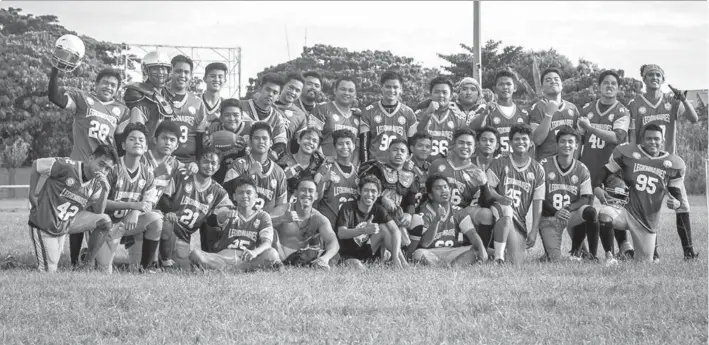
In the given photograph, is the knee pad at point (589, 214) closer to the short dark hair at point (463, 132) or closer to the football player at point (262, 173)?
the short dark hair at point (463, 132)

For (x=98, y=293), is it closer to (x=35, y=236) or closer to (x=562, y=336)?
(x=35, y=236)

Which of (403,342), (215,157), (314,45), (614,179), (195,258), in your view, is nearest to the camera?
(403,342)

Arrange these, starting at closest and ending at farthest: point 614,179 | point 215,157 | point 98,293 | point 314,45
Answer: point 98,293, point 215,157, point 614,179, point 314,45

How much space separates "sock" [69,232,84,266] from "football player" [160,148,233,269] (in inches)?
35.8

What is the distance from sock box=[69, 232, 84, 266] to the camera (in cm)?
811

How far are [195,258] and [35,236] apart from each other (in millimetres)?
1577

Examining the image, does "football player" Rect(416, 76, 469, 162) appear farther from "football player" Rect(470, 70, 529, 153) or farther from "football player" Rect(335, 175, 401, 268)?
"football player" Rect(335, 175, 401, 268)

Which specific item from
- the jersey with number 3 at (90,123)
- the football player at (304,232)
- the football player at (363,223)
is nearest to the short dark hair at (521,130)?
the football player at (363,223)

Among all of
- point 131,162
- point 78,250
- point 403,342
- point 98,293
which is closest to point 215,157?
point 131,162

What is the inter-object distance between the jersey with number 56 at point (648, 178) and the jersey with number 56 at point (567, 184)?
0.40 m

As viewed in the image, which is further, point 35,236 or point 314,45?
point 314,45

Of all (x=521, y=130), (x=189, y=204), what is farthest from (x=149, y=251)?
(x=521, y=130)

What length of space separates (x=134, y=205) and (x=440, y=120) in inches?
144

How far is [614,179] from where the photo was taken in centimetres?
870
